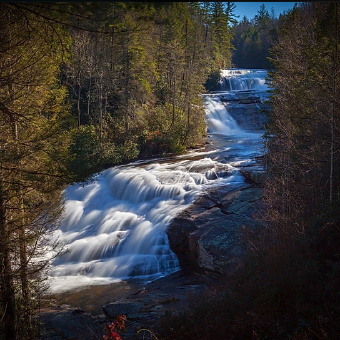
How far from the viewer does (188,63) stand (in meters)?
29.0

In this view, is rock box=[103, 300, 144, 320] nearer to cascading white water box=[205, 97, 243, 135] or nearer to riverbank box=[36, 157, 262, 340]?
riverbank box=[36, 157, 262, 340]

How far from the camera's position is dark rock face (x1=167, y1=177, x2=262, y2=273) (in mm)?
11805

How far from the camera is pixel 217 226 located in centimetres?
1307

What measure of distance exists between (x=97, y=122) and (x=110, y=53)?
5.13 metres

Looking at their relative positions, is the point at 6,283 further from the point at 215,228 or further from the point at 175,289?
the point at 215,228

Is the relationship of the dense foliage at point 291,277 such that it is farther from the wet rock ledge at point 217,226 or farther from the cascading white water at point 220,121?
the cascading white water at point 220,121

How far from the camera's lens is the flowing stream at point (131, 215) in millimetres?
13070

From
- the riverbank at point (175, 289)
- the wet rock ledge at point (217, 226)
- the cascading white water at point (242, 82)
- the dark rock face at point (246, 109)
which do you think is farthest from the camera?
the cascading white water at point (242, 82)

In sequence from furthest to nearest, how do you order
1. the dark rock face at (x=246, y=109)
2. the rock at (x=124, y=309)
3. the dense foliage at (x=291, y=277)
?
the dark rock face at (x=246, y=109)
the rock at (x=124, y=309)
the dense foliage at (x=291, y=277)

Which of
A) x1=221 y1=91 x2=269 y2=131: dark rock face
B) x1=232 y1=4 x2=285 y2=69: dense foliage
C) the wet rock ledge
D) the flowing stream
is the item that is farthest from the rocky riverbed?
→ x1=232 y1=4 x2=285 y2=69: dense foliage

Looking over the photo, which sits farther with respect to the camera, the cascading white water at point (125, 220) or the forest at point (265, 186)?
the cascading white water at point (125, 220)

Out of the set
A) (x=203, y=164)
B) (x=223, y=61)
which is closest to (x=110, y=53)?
(x=203, y=164)

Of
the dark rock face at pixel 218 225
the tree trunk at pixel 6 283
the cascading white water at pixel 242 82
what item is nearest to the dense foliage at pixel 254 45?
the cascading white water at pixel 242 82

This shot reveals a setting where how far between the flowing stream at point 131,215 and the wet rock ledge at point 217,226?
0.55m
